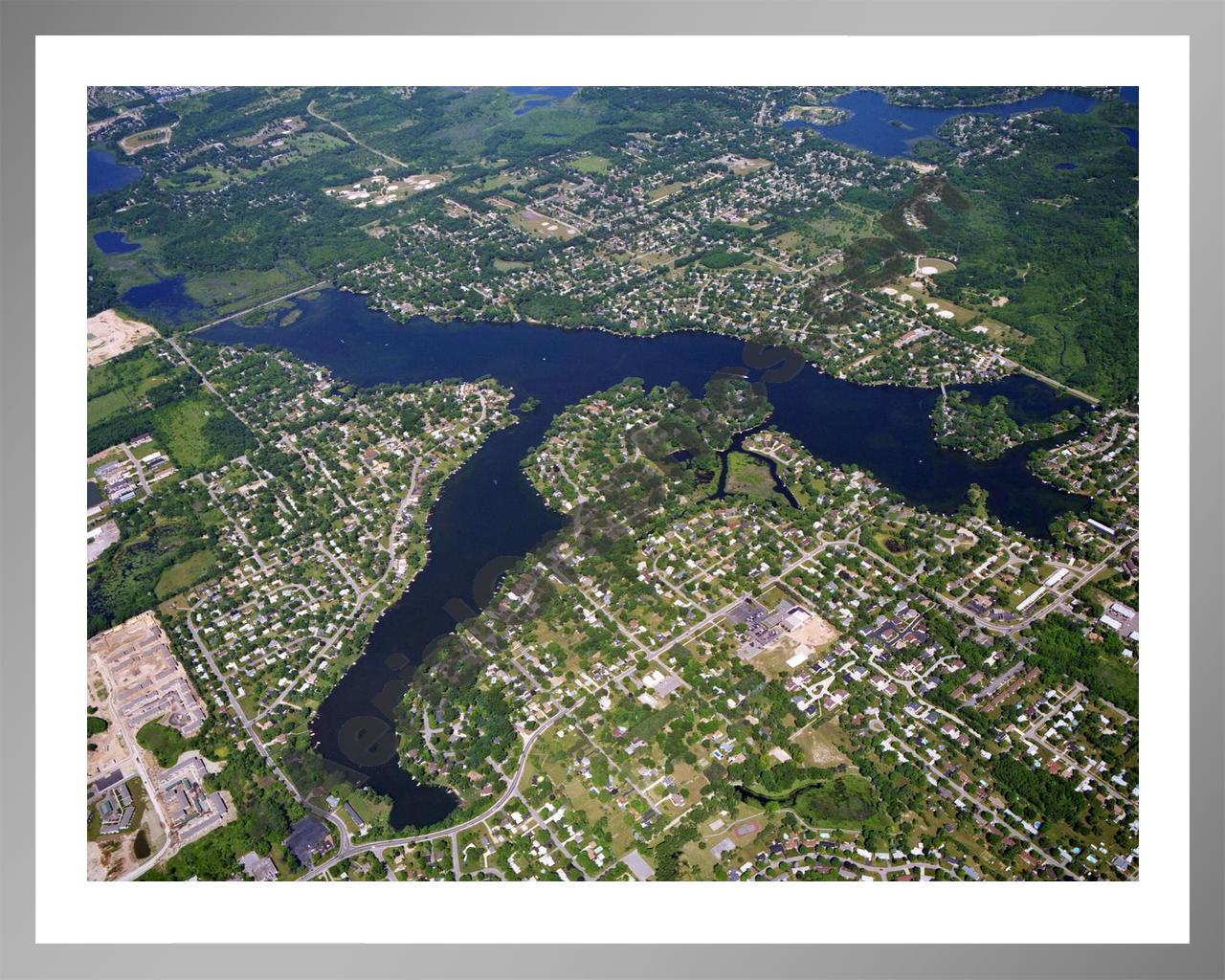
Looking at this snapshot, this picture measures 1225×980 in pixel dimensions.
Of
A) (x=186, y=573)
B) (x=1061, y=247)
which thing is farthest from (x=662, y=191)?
(x=186, y=573)

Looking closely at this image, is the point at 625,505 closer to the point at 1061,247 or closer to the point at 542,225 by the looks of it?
the point at 542,225

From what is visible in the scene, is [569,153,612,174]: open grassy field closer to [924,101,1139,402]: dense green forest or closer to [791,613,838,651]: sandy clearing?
[924,101,1139,402]: dense green forest

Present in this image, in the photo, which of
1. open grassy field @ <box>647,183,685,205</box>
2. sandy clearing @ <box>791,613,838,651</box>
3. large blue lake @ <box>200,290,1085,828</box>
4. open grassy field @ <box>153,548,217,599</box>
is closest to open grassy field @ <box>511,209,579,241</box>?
open grassy field @ <box>647,183,685,205</box>

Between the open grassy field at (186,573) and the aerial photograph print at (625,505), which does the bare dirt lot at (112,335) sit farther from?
the open grassy field at (186,573)

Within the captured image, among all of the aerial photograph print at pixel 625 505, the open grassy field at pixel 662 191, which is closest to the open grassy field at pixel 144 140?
the aerial photograph print at pixel 625 505

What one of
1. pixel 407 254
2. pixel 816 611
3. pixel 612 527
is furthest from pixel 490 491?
pixel 407 254
